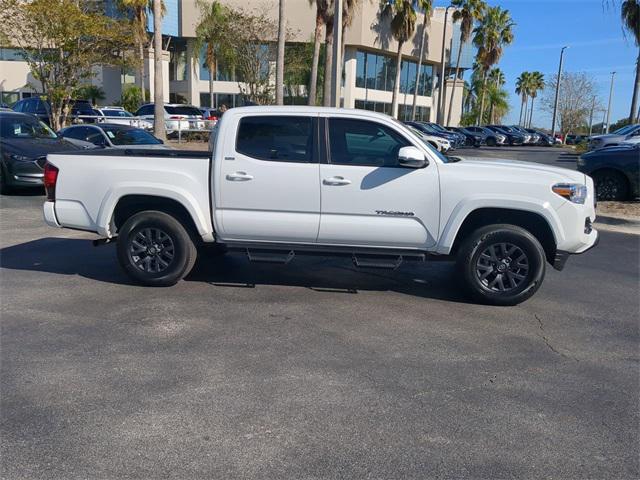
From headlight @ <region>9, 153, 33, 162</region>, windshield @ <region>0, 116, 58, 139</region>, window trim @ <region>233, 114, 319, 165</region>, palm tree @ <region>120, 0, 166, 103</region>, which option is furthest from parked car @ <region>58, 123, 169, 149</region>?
palm tree @ <region>120, 0, 166, 103</region>

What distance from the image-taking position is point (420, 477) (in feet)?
10.7

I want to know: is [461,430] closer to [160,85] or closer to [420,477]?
[420,477]

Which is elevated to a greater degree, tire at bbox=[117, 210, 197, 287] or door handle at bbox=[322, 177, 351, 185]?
door handle at bbox=[322, 177, 351, 185]

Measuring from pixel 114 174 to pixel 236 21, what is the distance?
3309 cm

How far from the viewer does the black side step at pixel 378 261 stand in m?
6.26

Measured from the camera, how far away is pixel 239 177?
20.7 feet

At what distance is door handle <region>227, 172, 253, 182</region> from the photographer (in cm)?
630

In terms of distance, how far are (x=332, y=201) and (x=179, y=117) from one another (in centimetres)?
2466

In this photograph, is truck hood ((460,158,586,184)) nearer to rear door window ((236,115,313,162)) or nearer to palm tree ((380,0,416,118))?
rear door window ((236,115,313,162))

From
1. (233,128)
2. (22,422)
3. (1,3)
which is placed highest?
(1,3)

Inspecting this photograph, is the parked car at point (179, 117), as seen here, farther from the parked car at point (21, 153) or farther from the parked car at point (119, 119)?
the parked car at point (21, 153)

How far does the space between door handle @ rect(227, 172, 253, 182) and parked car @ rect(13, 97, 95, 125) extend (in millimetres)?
21139

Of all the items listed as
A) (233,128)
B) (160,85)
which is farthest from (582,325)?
(160,85)

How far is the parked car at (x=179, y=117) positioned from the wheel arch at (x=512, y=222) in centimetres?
2238
